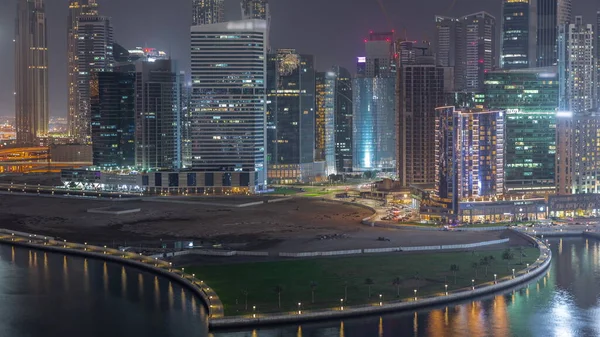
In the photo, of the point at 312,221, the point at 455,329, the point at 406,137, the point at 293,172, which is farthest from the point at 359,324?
the point at 293,172

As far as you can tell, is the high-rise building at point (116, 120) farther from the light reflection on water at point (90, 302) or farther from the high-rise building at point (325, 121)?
the light reflection on water at point (90, 302)

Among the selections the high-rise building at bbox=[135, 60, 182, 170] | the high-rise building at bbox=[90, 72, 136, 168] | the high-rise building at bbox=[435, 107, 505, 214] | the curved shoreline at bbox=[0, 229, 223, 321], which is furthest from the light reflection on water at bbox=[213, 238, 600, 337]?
the high-rise building at bbox=[90, 72, 136, 168]

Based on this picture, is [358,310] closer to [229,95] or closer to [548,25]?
[229,95]

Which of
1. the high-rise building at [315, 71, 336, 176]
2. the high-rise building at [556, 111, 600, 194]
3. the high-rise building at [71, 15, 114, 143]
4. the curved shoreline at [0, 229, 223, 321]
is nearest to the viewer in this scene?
the curved shoreline at [0, 229, 223, 321]

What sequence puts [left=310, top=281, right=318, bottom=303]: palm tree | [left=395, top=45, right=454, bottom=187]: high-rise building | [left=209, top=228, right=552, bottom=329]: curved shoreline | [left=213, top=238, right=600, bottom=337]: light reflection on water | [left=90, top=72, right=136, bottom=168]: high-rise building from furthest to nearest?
[left=90, top=72, right=136, bottom=168]: high-rise building < [left=395, top=45, right=454, bottom=187]: high-rise building < [left=310, top=281, right=318, bottom=303]: palm tree < [left=209, top=228, right=552, bottom=329]: curved shoreline < [left=213, top=238, right=600, bottom=337]: light reflection on water

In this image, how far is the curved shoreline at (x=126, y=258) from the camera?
3625 centimetres

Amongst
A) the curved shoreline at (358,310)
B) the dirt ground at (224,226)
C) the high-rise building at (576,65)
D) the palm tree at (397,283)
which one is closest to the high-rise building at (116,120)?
the dirt ground at (224,226)

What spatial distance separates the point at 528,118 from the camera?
74.0 metres

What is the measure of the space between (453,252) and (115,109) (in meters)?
49.3

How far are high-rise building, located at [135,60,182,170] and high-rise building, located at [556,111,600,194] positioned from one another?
37139mm

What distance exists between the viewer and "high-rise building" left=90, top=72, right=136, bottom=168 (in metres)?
→ 87.9

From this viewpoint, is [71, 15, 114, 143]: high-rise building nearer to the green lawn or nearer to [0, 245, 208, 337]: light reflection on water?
[0, 245, 208, 337]: light reflection on water

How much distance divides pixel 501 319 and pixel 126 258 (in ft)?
60.2

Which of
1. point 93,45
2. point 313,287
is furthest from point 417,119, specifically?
point 93,45
